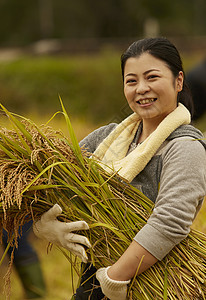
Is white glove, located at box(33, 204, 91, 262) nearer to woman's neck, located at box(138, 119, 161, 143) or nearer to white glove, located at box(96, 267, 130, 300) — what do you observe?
white glove, located at box(96, 267, 130, 300)

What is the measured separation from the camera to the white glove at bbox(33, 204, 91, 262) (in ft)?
5.19

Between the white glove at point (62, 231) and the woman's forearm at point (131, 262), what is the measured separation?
122mm

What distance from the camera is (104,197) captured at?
164 cm

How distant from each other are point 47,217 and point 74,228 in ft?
0.36

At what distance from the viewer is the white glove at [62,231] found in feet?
5.19

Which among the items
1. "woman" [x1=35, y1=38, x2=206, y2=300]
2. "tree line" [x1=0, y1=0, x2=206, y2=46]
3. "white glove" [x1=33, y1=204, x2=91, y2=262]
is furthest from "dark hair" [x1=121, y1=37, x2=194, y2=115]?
"tree line" [x1=0, y1=0, x2=206, y2=46]

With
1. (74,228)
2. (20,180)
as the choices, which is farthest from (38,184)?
(74,228)

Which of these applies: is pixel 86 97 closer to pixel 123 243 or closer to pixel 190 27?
pixel 123 243

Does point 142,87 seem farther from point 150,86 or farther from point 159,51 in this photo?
point 159,51

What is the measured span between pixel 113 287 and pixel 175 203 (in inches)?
13.2

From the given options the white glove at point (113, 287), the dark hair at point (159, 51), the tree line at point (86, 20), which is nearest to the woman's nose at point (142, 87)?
the dark hair at point (159, 51)

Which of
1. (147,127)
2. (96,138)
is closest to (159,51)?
(147,127)

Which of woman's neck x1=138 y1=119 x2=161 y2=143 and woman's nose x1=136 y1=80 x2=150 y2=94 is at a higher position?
woman's nose x1=136 y1=80 x2=150 y2=94

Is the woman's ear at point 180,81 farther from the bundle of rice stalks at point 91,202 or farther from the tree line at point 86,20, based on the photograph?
the tree line at point 86,20
